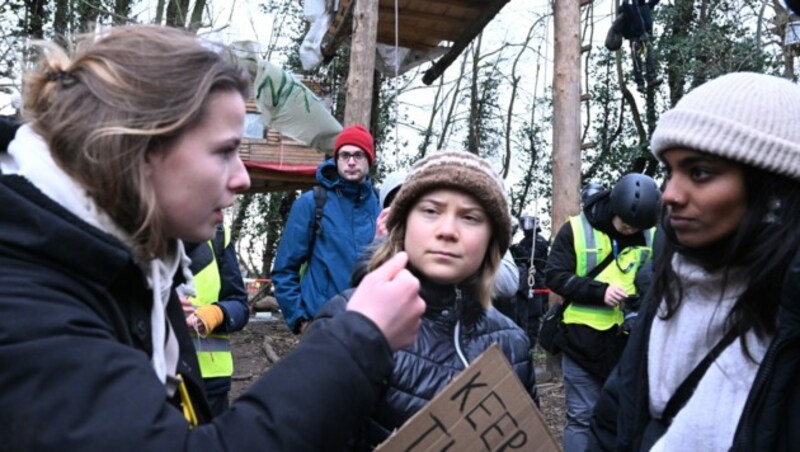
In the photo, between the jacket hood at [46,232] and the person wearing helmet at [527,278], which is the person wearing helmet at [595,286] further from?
the person wearing helmet at [527,278]

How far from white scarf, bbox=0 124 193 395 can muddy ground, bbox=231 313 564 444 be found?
385 centimetres

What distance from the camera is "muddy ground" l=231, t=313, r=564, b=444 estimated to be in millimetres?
6680

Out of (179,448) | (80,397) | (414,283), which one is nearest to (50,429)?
(80,397)

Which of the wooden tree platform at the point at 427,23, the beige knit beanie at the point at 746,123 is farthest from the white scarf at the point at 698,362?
the wooden tree platform at the point at 427,23

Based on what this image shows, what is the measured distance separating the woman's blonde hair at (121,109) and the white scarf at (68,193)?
13mm

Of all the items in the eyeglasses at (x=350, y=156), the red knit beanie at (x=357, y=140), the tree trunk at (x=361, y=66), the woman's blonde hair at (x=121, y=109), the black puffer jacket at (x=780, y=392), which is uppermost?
the tree trunk at (x=361, y=66)

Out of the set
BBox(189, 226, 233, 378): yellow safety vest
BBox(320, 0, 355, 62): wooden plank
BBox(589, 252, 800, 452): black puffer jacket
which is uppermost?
BBox(320, 0, 355, 62): wooden plank

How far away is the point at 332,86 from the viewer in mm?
14508

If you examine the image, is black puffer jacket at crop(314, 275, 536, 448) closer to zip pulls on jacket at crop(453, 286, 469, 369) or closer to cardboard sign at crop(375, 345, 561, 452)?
zip pulls on jacket at crop(453, 286, 469, 369)

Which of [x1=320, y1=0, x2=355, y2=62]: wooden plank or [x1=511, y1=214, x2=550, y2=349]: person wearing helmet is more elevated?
[x1=320, y1=0, x2=355, y2=62]: wooden plank

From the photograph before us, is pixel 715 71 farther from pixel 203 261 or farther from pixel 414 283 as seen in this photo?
pixel 414 283

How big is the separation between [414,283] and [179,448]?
41 centimetres

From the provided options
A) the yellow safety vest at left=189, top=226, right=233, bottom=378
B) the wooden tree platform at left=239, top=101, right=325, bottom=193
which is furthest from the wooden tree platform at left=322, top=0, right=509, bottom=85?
the yellow safety vest at left=189, top=226, right=233, bottom=378

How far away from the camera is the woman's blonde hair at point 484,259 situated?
200cm
